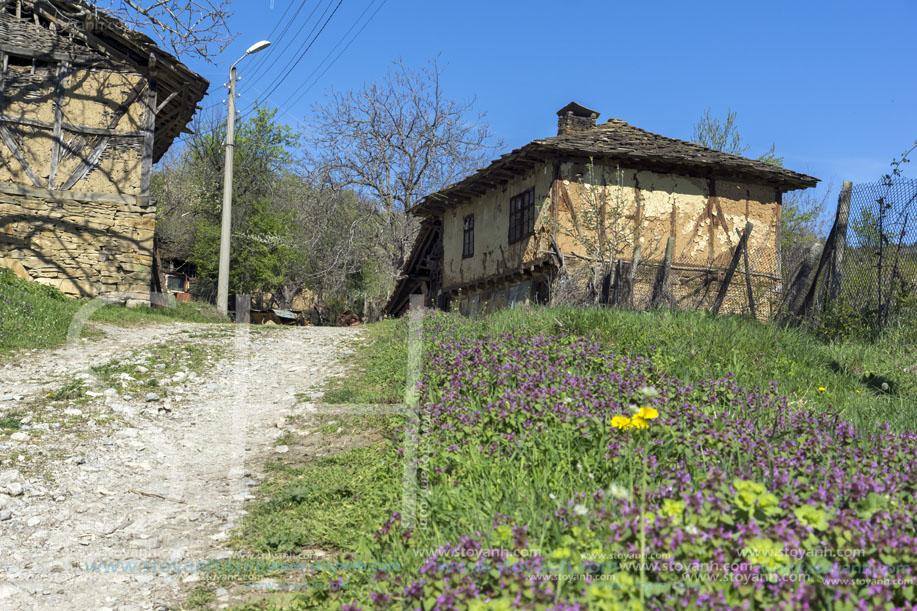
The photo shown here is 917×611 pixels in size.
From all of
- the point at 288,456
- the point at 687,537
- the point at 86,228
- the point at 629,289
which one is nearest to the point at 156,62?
the point at 86,228

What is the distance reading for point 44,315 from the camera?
12.4m

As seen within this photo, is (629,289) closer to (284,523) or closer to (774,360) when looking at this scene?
(774,360)

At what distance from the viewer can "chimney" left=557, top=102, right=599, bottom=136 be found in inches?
808

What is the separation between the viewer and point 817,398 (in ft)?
20.8

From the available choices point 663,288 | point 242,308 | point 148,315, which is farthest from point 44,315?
point 242,308

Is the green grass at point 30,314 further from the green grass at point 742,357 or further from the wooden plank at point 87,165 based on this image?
the green grass at point 742,357

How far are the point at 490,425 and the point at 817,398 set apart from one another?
123 inches

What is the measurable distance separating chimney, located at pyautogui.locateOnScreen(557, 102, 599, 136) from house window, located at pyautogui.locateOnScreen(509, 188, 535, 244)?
2434mm

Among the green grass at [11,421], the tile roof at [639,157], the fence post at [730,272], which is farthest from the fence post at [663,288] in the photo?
the green grass at [11,421]

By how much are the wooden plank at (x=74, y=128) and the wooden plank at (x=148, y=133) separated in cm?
21

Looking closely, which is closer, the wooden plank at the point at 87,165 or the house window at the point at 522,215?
the wooden plank at the point at 87,165

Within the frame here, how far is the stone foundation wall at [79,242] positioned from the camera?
16375mm

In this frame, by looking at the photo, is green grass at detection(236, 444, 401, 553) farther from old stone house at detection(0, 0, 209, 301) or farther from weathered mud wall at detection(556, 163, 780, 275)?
old stone house at detection(0, 0, 209, 301)

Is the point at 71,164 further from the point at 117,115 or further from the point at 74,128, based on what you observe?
the point at 117,115
